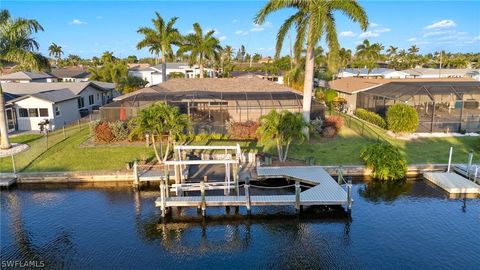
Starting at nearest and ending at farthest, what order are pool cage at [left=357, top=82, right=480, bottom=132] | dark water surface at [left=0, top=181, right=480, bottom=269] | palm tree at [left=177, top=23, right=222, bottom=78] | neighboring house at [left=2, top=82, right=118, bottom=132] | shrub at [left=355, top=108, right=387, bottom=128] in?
dark water surface at [left=0, top=181, right=480, bottom=269] < pool cage at [left=357, top=82, right=480, bottom=132] < neighboring house at [left=2, top=82, right=118, bottom=132] < shrub at [left=355, top=108, right=387, bottom=128] < palm tree at [left=177, top=23, right=222, bottom=78]

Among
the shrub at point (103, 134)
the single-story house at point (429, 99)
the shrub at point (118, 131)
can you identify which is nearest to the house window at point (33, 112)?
the shrub at point (103, 134)

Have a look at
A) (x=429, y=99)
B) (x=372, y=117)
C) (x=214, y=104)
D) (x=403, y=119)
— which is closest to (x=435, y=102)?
(x=429, y=99)

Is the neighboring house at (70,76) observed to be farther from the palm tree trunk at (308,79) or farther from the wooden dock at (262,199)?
the wooden dock at (262,199)

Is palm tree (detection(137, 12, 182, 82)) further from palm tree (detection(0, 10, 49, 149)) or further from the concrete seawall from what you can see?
the concrete seawall

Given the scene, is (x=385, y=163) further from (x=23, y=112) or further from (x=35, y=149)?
(x=23, y=112)

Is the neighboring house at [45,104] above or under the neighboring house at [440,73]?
under

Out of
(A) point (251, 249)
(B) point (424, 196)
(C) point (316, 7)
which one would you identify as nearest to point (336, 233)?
(A) point (251, 249)

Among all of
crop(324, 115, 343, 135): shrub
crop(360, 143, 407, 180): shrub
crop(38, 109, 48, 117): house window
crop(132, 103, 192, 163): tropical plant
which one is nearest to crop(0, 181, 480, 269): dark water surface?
crop(360, 143, 407, 180): shrub

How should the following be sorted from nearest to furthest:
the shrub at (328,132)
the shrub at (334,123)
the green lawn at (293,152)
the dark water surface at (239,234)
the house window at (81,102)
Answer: the dark water surface at (239,234) < the green lawn at (293,152) < the shrub at (328,132) < the shrub at (334,123) < the house window at (81,102)
